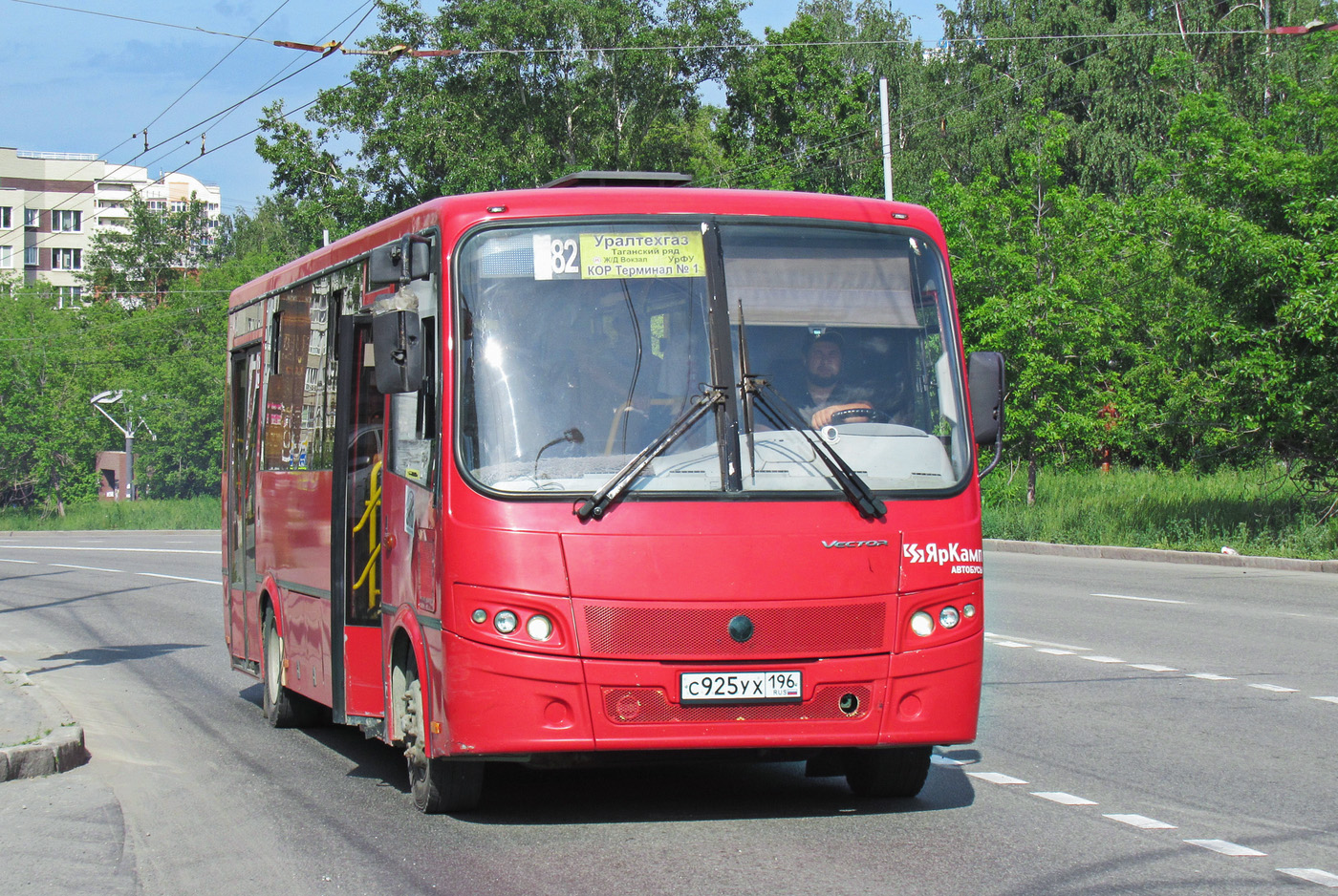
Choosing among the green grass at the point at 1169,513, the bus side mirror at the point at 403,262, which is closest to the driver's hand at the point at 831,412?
the bus side mirror at the point at 403,262

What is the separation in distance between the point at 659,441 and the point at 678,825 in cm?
164

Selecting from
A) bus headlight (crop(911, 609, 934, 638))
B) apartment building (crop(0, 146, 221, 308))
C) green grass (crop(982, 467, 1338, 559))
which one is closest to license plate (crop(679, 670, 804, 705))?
bus headlight (crop(911, 609, 934, 638))

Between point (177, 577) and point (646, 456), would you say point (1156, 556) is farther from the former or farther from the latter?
point (646, 456)

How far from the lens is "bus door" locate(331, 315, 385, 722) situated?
7828 millimetres

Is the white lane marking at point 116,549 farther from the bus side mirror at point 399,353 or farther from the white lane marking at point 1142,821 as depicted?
the white lane marking at point 1142,821

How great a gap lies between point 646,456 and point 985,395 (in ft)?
5.46

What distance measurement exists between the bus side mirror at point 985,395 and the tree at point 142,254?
10447 centimetres

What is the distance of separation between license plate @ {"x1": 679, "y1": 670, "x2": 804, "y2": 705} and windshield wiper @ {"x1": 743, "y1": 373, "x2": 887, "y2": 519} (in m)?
0.76

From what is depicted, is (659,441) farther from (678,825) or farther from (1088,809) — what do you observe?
(1088,809)

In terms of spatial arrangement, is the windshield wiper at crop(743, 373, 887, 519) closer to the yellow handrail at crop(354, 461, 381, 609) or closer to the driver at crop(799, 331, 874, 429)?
the driver at crop(799, 331, 874, 429)

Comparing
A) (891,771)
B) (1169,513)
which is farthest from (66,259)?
(891,771)

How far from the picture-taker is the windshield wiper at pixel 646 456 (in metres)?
6.34

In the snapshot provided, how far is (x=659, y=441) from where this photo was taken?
6.51 metres

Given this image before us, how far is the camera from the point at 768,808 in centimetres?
712
